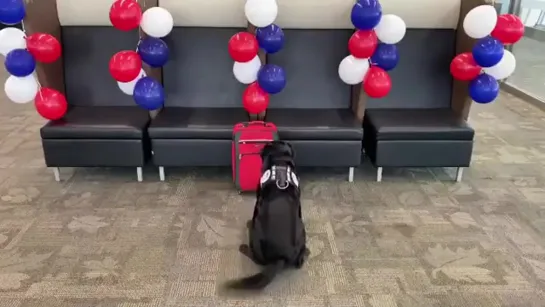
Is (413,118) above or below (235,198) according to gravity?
above

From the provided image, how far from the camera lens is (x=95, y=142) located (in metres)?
3.40

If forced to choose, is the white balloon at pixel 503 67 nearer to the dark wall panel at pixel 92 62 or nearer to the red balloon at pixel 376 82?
the red balloon at pixel 376 82

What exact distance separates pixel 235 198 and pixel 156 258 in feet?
2.73

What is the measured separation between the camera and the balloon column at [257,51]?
3129 millimetres

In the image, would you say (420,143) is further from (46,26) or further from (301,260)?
(46,26)

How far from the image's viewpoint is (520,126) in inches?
190

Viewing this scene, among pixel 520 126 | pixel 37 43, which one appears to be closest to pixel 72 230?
pixel 37 43

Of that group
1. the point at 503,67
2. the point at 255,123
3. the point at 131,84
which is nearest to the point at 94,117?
the point at 131,84

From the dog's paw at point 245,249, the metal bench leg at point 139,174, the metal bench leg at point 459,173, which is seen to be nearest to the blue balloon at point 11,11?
the metal bench leg at point 139,174

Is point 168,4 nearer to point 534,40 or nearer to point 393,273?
point 393,273

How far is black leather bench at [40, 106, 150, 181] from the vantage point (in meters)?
3.38

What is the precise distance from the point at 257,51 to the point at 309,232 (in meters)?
1.24

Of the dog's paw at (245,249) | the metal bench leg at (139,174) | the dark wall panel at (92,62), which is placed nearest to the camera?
the dog's paw at (245,249)

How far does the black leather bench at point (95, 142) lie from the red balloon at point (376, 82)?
1.58 meters
